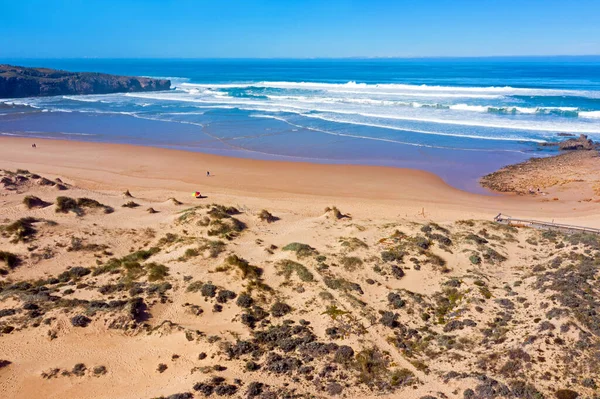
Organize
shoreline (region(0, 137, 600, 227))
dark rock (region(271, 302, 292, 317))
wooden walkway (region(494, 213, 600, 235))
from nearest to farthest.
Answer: dark rock (region(271, 302, 292, 317)) → wooden walkway (region(494, 213, 600, 235)) → shoreline (region(0, 137, 600, 227))

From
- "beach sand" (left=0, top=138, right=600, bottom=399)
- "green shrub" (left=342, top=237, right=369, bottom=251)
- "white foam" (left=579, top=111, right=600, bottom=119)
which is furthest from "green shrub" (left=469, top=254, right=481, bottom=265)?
"white foam" (left=579, top=111, right=600, bottom=119)

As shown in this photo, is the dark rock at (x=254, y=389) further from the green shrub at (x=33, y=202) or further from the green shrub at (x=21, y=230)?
the green shrub at (x=33, y=202)

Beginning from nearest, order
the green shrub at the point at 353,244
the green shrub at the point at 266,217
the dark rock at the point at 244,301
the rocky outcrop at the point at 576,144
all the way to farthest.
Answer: the dark rock at the point at 244,301, the green shrub at the point at 353,244, the green shrub at the point at 266,217, the rocky outcrop at the point at 576,144

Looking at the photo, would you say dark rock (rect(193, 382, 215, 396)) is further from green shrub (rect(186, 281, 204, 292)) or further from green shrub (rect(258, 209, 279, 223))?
green shrub (rect(258, 209, 279, 223))

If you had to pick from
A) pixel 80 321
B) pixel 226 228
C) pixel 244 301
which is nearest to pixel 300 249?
pixel 244 301

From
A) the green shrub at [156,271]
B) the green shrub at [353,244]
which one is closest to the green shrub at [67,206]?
the green shrub at [156,271]

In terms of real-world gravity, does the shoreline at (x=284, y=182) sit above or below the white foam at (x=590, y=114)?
below

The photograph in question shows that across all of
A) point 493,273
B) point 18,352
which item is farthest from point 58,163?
point 493,273
